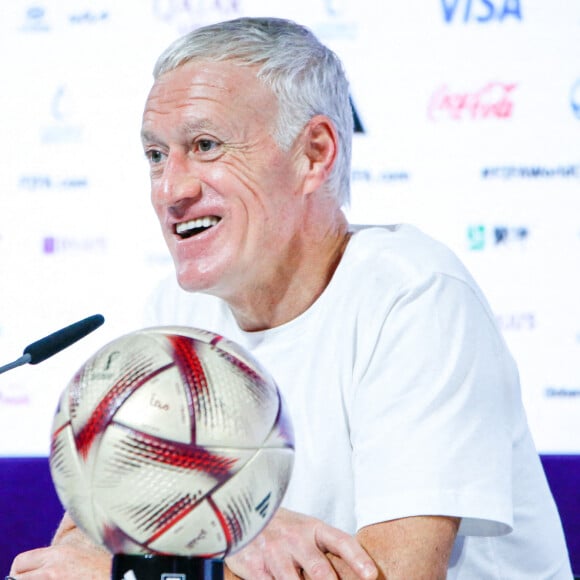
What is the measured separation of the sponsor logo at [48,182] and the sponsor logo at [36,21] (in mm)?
443

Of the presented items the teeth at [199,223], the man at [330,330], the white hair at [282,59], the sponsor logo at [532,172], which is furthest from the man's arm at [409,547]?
the sponsor logo at [532,172]

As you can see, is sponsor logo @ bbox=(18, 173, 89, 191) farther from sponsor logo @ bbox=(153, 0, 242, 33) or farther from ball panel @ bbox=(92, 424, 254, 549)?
ball panel @ bbox=(92, 424, 254, 549)

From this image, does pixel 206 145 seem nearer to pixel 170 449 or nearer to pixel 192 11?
pixel 170 449

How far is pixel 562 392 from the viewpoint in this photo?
2705mm

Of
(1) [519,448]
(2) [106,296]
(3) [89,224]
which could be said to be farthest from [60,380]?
(1) [519,448]

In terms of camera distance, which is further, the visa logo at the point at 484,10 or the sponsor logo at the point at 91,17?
the sponsor logo at the point at 91,17

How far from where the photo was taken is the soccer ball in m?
0.86

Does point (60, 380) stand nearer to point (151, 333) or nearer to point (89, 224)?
point (89, 224)

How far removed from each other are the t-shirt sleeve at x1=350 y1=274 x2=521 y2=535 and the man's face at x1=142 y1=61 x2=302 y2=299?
0.89ft

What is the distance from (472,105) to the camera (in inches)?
110

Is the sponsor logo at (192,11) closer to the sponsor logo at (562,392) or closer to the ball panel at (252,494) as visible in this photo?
the sponsor logo at (562,392)

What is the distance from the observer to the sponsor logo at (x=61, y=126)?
118 inches

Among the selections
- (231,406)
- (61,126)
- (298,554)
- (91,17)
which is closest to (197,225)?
(298,554)

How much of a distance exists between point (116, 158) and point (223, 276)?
1445 mm
